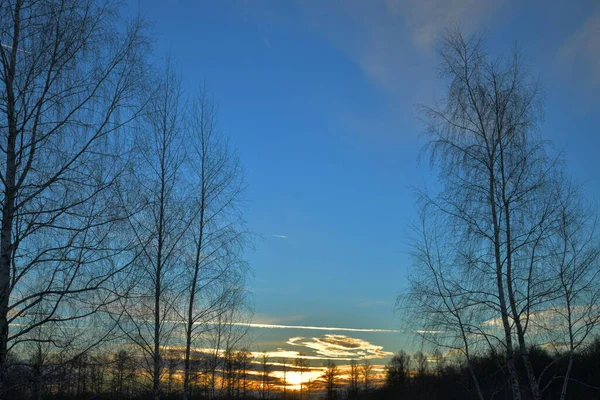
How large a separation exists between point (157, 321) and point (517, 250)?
9160 mm

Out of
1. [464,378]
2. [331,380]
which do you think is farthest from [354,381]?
[464,378]

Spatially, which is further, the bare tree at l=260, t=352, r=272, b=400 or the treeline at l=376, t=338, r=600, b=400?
the bare tree at l=260, t=352, r=272, b=400

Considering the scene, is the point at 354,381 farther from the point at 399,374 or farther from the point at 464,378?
the point at 464,378

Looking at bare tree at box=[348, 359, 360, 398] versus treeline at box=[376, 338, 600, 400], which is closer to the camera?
treeline at box=[376, 338, 600, 400]

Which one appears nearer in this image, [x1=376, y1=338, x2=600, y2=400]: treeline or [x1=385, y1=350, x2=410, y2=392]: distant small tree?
[x1=376, y1=338, x2=600, y2=400]: treeline

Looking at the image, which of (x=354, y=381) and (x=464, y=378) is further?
(x=354, y=381)

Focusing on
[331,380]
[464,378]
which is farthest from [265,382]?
[464,378]

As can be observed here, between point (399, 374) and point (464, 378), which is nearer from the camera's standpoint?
point (464, 378)

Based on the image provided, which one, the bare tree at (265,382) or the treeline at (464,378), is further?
the bare tree at (265,382)

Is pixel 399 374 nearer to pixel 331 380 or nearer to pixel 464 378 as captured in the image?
pixel 331 380

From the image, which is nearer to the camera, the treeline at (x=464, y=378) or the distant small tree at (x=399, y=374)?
the treeline at (x=464, y=378)

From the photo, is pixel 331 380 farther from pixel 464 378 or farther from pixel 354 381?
pixel 464 378

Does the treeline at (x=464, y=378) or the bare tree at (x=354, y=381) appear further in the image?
the bare tree at (x=354, y=381)

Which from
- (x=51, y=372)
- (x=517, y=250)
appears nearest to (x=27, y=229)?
(x=51, y=372)
